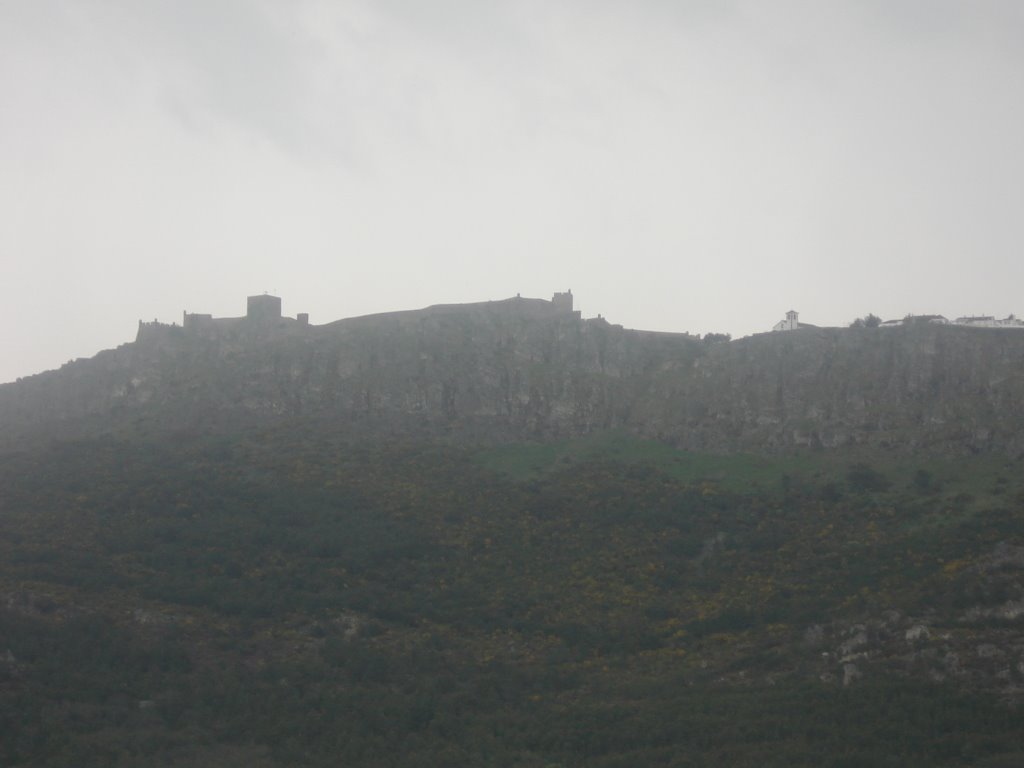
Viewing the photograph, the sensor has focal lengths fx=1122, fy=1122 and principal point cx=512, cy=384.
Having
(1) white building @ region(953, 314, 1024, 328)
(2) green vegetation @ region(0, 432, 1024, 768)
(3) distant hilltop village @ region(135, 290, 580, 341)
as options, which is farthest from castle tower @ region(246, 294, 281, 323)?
(1) white building @ region(953, 314, 1024, 328)

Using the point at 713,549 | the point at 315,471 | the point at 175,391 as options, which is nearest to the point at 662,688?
the point at 713,549

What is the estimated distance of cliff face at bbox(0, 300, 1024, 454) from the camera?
196 ft

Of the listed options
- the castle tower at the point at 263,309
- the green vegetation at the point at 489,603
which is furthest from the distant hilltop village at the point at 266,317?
the green vegetation at the point at 489,603

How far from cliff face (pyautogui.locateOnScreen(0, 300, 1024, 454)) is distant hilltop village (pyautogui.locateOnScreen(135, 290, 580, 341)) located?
25 centimetres

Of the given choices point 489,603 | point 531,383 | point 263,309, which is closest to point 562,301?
point 531,383

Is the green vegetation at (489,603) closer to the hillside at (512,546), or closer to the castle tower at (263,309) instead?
the hillside at (512,546)

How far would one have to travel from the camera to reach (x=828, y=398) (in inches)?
2395

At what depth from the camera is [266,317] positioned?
7394 centimetres

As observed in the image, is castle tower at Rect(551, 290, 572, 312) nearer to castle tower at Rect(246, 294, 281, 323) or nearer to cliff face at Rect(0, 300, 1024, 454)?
cliff face at Rect(0, 300, 1024, 454)

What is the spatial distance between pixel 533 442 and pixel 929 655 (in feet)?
106

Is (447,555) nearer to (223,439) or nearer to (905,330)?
(223,439)

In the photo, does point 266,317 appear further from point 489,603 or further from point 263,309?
point 489,603

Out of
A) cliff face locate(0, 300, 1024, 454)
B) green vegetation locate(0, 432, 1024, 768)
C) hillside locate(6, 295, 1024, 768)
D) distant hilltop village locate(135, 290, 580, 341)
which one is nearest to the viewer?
green vegetation locate(0, 432, 1024, 768)

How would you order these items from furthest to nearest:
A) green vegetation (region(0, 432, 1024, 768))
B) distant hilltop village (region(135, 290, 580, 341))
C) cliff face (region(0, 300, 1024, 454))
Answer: distant hilltop village (region(135, 290, 580, 341))
cliff face (region(0, 300, 1024, 454))
green vegetation (region(0, 432, 1024, 768))
